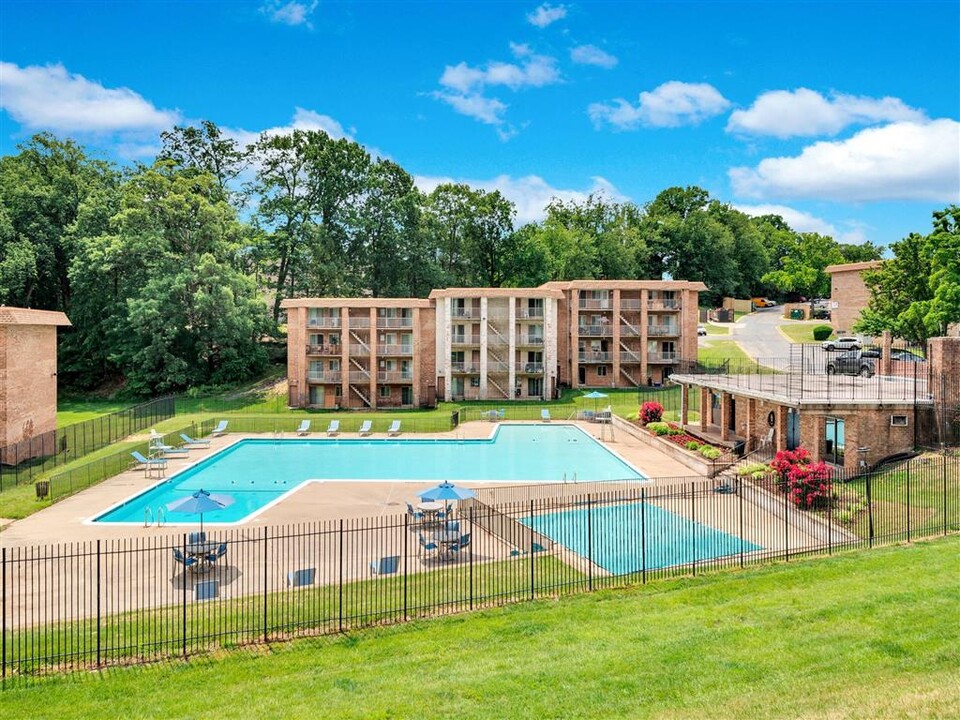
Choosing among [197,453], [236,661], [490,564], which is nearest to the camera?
[236,661]

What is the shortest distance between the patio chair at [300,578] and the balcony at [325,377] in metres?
37.2

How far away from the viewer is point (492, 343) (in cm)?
5341

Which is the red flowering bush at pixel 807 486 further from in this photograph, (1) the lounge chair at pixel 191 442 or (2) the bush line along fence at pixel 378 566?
(1) the lounge chair at pixel 191 442

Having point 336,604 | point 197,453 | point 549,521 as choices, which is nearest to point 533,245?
point 197,453

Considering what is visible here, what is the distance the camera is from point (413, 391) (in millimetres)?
52562

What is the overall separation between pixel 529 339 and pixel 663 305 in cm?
1116

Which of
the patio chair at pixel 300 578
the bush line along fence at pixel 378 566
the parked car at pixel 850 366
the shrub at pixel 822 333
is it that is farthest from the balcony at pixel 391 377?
the shrub at pixel 822 333

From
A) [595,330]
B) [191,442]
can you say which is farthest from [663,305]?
[191,442]

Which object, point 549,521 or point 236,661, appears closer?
point 236,661

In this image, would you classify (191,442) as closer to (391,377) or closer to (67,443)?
(67,443)

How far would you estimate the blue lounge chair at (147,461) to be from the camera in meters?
30.4

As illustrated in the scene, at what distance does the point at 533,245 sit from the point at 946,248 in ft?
142

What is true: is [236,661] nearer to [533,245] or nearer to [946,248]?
[946,248]

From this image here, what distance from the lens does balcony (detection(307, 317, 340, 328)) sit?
173 ft
